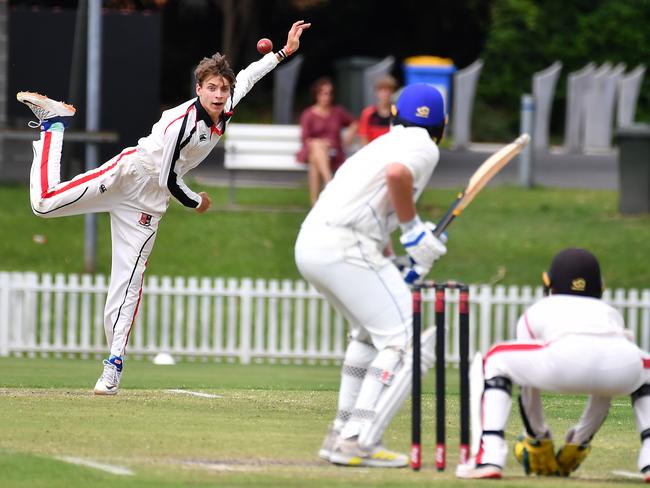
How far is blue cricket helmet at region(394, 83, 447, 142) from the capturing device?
7523mm

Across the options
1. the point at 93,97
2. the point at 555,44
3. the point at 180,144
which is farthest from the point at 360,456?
the point at 555,44

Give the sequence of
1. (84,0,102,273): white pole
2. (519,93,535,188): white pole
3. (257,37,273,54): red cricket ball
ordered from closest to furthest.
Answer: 1. (257,37,273,54): red cricket ball
2. (84,0,102,273): white pole
3. (519,93,535,188): white pole

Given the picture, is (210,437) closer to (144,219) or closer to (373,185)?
(373,185)

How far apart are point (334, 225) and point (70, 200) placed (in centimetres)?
280

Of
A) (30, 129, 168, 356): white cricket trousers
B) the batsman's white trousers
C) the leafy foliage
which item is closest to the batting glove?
the batsman's white trousers

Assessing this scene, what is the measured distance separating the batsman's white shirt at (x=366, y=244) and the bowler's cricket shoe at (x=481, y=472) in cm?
73

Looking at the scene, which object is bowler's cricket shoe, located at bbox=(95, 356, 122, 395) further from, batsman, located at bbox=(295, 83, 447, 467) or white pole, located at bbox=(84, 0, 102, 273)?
white pole, located at bbox=(84, 0, 102, 273)

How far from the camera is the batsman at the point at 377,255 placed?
285 inches

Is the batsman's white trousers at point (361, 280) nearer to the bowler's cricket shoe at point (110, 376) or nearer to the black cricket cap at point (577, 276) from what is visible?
the black cricket cap at point (577, 276)

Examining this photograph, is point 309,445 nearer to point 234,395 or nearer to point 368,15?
point 234,395

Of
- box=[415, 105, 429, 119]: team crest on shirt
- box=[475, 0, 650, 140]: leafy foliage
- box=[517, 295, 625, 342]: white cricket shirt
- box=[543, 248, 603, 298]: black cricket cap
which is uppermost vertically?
box=[475, 0, 650, 140]: leafy foliage

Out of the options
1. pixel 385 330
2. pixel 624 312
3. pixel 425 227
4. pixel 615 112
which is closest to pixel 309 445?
pixel 385 330

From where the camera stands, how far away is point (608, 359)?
688cm

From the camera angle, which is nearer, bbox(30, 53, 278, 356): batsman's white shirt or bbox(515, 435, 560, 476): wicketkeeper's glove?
bbox(515, 435, 560, 476): wicketkeeper's glove
